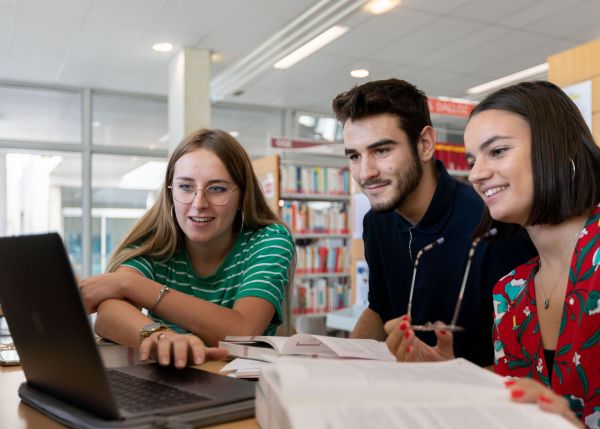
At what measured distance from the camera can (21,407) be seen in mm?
865

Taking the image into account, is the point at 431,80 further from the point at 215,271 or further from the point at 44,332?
the point at 44,332

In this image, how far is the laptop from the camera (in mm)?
665

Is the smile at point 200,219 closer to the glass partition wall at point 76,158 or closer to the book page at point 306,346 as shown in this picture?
the book page at point 306,346

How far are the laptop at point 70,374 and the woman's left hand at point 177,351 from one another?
5 cm

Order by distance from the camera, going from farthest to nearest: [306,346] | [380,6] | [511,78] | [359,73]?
[511,78] < [359,73] < [380,6] < [306,346]

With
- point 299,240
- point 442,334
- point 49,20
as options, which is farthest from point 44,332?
point 299,240

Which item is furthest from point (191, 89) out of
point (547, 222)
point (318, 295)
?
point (547, 222)

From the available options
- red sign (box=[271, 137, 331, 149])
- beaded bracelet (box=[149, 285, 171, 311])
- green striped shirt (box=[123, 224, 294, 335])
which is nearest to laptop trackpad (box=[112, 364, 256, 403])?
beaded bracelet (box=[149, 285, 171, 311])

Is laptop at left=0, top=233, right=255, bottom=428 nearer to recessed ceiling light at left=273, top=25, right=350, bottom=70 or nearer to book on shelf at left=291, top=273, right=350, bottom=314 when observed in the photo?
recessed ceiling light at left=273, top=25, right=350, bottom=70

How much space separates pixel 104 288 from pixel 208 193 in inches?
17.6

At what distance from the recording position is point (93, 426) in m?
0.67

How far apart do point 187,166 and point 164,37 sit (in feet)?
14.1

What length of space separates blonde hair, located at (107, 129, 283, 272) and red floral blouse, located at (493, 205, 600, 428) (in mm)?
774

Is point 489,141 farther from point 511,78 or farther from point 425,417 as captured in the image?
point 511,78
